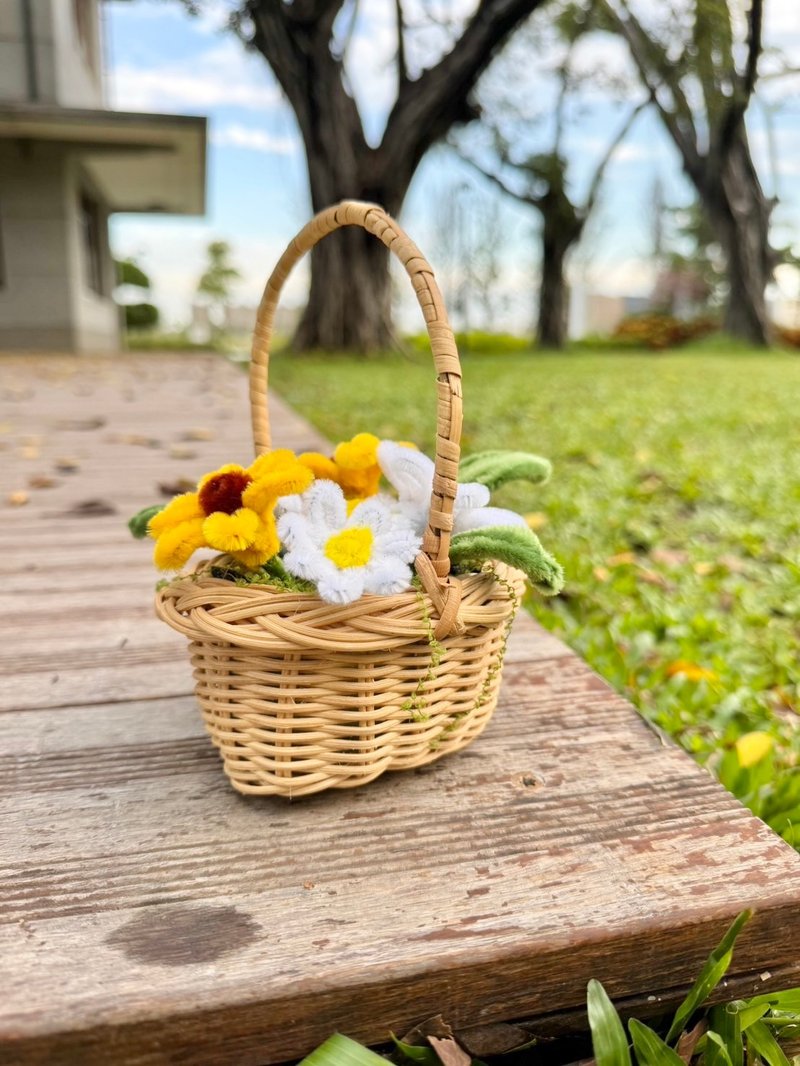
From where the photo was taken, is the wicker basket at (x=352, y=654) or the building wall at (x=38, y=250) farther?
the building wall at (x=38, y=250)

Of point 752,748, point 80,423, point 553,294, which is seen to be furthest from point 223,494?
point 553,294

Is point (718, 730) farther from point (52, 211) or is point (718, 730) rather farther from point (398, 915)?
point (52, 211)

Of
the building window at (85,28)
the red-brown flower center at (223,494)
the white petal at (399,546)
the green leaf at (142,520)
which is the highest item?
the building window at (85,28)

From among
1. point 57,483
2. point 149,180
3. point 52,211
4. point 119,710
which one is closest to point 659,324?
point 149,180

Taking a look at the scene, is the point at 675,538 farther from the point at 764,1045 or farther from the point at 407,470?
the point at 764,1045

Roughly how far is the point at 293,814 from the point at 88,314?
12.5m

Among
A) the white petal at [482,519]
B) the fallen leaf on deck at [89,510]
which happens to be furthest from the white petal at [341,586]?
the fallen leaf on deck at [89,510]

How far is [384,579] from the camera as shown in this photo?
0.98 metres

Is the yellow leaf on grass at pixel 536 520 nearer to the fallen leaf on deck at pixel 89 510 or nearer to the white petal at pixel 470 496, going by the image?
the fallen leaf on deck at pixel 89 510

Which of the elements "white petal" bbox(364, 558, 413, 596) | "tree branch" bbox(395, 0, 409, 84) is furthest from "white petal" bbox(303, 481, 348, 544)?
"tree branch" bbox(395, 0, 409, 84)

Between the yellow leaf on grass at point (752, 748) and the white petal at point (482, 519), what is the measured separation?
0.60 m

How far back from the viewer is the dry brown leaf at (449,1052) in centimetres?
82

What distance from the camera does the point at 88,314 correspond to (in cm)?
1233

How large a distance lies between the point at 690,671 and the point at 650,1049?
1.02m
